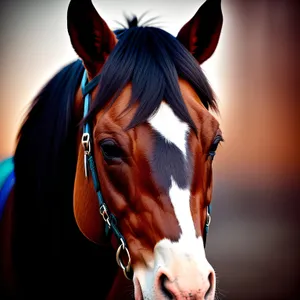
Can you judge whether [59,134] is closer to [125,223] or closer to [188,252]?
[125,223]

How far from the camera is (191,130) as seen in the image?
2.60 feet

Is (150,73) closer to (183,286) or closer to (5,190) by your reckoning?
(183,286)

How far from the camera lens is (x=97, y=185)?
85 centimetres

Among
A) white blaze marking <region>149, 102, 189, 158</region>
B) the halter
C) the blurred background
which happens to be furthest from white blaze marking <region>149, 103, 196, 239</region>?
Result: the blurred background

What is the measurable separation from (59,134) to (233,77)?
1.13 m

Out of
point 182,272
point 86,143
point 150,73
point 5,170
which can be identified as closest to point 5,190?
point 5,170

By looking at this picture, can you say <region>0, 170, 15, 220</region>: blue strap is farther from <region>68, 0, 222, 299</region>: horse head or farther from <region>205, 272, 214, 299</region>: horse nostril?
<region>205, 272, 214, 299</region>: horse nostril

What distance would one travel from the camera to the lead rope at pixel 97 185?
81 centimetres

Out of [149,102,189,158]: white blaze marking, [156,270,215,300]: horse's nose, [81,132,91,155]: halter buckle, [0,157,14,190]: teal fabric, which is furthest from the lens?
[0,157,14,190]: teal fabric

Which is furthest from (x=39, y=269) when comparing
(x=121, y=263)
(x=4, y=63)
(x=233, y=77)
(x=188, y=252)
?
(x=233, y=77)

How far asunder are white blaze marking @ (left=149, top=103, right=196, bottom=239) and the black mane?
1 centimetres

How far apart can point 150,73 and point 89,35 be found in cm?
16

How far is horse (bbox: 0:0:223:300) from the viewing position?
2.42ft

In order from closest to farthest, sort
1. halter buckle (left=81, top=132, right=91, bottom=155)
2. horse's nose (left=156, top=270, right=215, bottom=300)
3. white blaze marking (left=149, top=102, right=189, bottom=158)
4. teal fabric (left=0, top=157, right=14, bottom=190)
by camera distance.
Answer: horse's nose (left=156, top=270, right=215, bottom=300) < white blaze marking (left=149, top=102, right=189, bottom=158) < halter buckle (left=81, top=132, right=91, bottom=155) < teal fabric (left=0, top=157, right=14, bottom=190)
